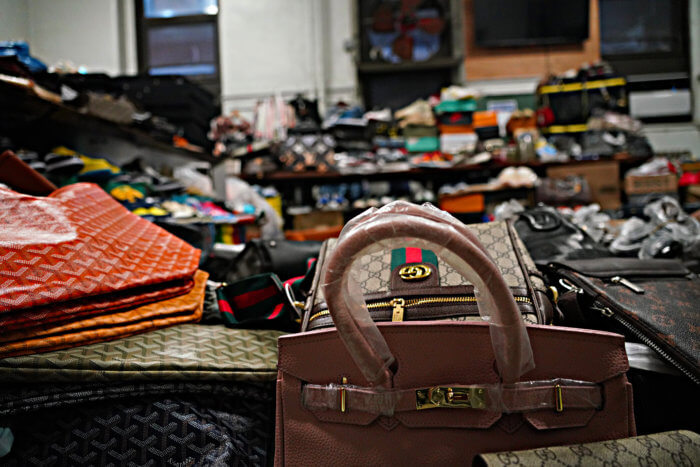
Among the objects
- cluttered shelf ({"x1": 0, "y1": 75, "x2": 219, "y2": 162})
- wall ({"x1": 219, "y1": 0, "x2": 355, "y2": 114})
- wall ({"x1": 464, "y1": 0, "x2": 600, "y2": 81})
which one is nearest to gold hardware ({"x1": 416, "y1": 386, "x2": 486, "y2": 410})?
cluttered shelf ({"x1": 0, "y1": 75, "x2": 219, "y2": 162})

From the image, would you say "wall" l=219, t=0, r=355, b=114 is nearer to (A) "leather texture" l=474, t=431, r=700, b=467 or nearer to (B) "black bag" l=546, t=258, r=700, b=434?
(B) "black bag" l=546, t=258, r=700, b=434

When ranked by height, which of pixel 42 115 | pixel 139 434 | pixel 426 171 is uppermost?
pixel 42 115

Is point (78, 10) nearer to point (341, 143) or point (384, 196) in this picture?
point (341, 143)

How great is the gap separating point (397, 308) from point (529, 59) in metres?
5.29

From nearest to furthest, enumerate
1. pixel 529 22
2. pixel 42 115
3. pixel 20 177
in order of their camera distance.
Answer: pixel 20 177 → pixel 42 115 → pixel 529 22

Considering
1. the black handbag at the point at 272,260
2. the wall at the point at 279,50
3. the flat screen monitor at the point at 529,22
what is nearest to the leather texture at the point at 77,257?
the black handbag at the point at 272,260

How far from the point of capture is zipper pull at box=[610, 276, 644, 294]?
2.65 ft

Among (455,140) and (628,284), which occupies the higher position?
(455,140)

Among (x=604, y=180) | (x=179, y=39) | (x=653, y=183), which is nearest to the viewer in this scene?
(x=653, y=183)

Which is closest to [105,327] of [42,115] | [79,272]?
[79,272]

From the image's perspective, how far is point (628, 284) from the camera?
2.72 ft

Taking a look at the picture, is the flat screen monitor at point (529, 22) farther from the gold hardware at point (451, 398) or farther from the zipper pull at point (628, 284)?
the gold hardware at point (451, 398)

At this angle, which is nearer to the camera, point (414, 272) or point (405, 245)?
point (405, 245)

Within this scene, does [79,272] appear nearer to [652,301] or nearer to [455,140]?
[652,301]
